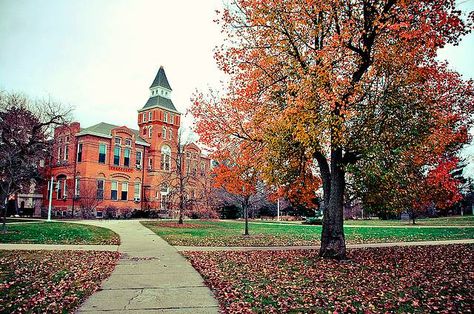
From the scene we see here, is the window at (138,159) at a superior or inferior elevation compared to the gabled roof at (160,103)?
inferior

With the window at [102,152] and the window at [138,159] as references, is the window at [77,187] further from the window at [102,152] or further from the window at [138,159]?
the window at [138,159]

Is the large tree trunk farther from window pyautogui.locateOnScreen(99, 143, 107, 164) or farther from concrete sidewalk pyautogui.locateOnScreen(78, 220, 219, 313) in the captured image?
window pyautogui.locateOnScreen(99, 143, 107, 164)

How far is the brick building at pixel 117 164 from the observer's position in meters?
43.5

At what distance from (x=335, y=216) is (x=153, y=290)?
22.3 ft

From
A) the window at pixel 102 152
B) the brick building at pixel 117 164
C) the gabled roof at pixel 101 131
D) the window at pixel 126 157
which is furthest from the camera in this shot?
the window at pixel 126 157

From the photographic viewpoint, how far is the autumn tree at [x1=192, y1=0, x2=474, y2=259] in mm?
10562

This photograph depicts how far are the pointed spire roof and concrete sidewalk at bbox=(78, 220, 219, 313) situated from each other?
148ft

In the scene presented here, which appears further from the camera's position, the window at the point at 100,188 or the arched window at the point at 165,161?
the arched window at the point at 165,161

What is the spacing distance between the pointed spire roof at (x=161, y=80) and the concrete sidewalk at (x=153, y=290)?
1780 inches

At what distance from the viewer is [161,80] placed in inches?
2152

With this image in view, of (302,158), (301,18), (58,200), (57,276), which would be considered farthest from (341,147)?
(58,200)

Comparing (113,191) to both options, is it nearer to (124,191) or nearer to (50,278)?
(124,191)

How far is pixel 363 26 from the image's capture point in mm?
11273

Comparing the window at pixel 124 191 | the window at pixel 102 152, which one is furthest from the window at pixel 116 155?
the window at pixel 124 191
